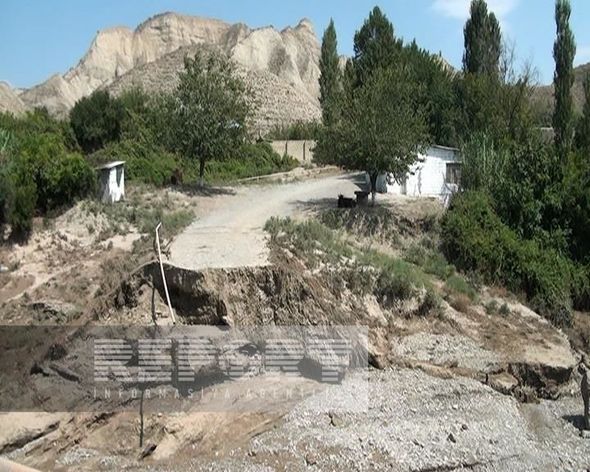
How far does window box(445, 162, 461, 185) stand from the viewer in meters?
25.4

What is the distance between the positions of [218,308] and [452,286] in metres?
6.63

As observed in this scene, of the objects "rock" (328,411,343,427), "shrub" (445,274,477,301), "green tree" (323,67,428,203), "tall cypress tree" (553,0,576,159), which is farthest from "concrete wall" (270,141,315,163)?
"rock" (328,411,343,427)

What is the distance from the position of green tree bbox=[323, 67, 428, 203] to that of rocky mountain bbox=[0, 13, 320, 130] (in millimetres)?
30804

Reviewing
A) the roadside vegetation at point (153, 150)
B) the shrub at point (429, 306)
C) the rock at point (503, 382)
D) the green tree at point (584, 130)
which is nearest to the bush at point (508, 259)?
the shrub at point (429, 306)

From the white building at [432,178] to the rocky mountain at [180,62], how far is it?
2728 cm

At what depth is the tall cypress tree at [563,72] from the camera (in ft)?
99.5

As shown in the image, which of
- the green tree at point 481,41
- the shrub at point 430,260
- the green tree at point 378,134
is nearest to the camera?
the shrub at point 430,260

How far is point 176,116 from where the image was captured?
23.9 meters

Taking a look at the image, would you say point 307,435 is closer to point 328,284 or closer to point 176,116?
point 328,284

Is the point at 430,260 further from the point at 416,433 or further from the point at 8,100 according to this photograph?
the point at 8,100

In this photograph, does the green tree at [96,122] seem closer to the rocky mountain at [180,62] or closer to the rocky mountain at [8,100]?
the rocky mountain at [180,62]

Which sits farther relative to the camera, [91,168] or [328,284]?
[91,168]

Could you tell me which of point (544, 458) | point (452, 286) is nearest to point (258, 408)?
point (544, 458)

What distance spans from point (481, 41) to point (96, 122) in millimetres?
19603
